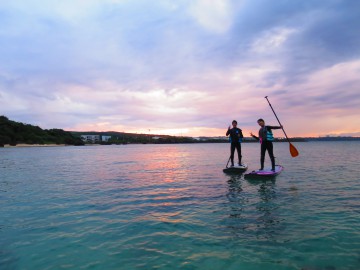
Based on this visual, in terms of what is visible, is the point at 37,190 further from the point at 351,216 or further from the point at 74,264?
the point at 351,216

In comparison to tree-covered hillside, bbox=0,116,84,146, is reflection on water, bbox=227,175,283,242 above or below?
below

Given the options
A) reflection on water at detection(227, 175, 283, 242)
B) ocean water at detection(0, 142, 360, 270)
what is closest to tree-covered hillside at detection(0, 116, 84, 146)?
ocean water at detection(0, 142, 360, 270)

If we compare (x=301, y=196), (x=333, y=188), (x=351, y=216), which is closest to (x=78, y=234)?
(x=351, y=216)

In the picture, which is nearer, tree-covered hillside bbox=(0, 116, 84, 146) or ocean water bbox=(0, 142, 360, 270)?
ocean water bbox=(0, 142, 360, 270)

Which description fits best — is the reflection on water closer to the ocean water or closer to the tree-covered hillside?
the ocean water

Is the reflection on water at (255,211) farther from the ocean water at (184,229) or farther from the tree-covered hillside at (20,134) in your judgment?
the tree-covered hillside at (20,134)

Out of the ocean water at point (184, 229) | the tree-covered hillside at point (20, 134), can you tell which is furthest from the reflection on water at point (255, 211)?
the tree-covered hillside at point (20, 134)

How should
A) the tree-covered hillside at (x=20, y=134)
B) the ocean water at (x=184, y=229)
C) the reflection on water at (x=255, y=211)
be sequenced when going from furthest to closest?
1. the tree-covered hillside at (x=20, y=134)
2. the reflection on water at (x=255, y=211)
3. the ocean water at (x=184, y=229)

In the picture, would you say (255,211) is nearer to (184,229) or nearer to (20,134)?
(184,229)

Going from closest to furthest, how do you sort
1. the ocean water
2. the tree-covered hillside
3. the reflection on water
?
the ocean water
the reflection on water
the tree-covered hillside

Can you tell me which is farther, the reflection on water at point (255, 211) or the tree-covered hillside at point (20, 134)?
the tree-covered hillside at point (20, 134)

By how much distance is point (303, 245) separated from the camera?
6.60 m

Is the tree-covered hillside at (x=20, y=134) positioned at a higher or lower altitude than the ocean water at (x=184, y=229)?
higher

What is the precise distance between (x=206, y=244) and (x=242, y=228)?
166 centimetres
